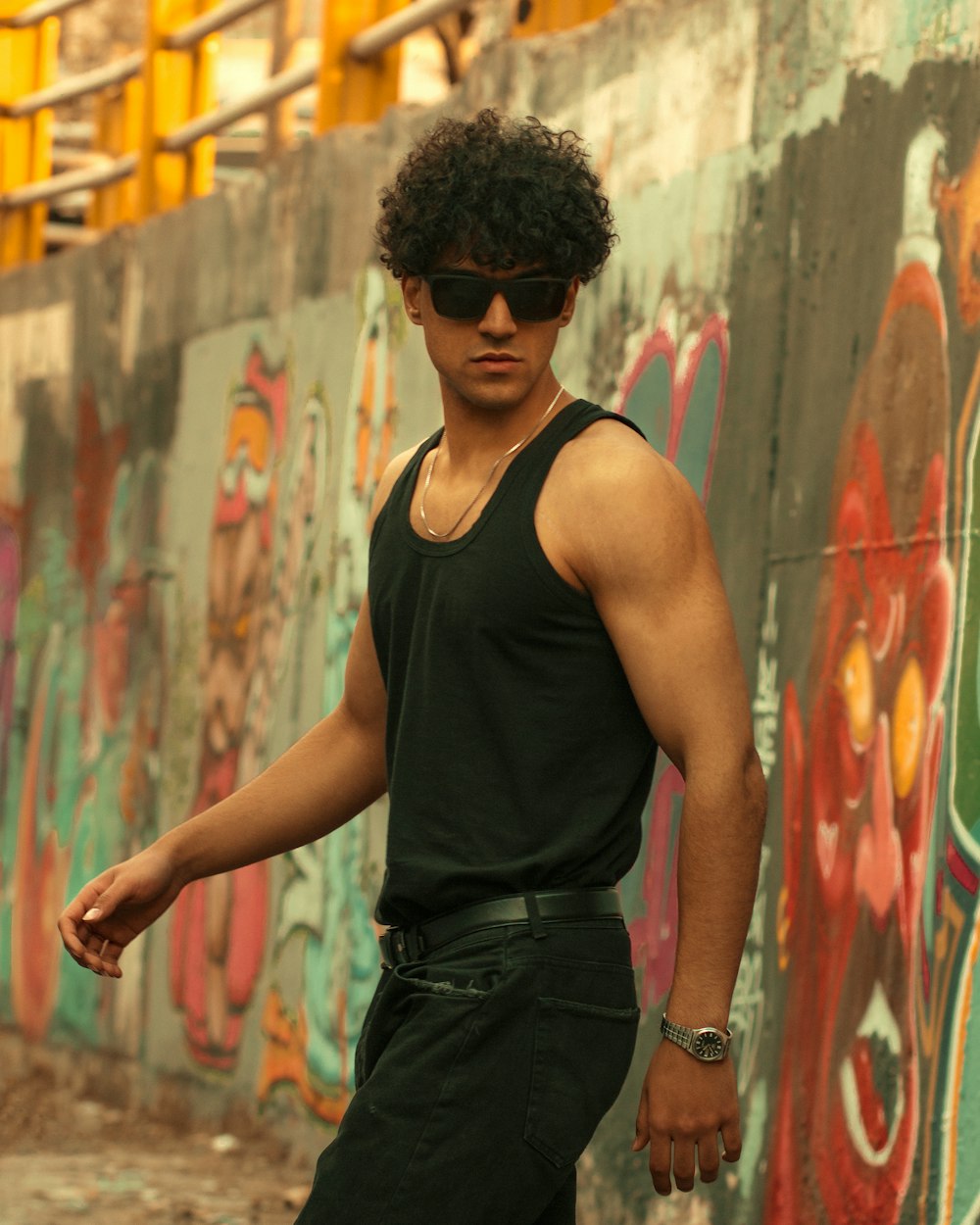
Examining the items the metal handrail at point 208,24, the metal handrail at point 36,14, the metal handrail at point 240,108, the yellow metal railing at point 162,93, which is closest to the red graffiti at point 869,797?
the yellow metal railing at point 162,93

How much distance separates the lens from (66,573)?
9.51m

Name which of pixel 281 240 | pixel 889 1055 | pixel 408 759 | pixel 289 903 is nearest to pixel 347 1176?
pixel 408 759

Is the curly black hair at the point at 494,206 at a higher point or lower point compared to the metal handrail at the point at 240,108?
lower

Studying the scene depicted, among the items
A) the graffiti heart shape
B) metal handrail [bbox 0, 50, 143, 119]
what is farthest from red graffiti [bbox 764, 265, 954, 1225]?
metal handrail [bbox 0, 50, 143, 119]

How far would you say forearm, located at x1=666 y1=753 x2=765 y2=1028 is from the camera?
296 centimetres

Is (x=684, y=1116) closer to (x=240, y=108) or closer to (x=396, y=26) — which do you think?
(x=396, y=26)

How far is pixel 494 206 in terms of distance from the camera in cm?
323

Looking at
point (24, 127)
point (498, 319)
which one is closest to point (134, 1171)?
point (498, 319)

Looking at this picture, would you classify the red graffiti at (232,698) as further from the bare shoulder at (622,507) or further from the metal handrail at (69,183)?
the bare shoulder at (622,507)

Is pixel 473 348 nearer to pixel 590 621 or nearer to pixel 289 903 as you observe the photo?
pixel 590 621

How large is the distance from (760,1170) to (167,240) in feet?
17.0

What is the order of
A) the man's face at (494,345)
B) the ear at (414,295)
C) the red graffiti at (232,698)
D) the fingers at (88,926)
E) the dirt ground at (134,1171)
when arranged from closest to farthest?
the man's face at (494,345)
the ear at (414,295)
the fingers at (88,926)
the dirt ground at (134,1171)
the red graffiti at (232,698)

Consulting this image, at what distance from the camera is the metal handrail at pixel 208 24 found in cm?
856

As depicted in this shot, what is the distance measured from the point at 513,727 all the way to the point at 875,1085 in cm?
151
